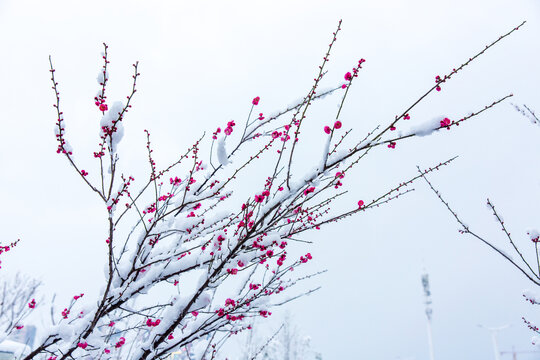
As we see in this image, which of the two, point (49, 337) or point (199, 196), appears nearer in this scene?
point (49, 337)

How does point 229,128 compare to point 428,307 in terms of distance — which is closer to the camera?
point 229,128

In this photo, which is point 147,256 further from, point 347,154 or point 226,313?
point 347,154

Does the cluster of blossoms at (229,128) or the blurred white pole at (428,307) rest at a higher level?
the blurred white pole at (428,307)

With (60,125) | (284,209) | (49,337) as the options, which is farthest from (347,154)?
(49,337)

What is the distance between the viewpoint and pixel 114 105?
2.23 metres

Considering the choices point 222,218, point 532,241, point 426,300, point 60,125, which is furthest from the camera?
point 426,300

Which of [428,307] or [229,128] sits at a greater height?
[428,307]

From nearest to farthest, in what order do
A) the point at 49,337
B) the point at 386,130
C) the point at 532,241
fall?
the point at 386,130
the point at 49,337
the point at 532,241

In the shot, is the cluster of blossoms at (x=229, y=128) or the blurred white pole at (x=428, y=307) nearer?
the cluster of blossoms at (x=229, y=128)

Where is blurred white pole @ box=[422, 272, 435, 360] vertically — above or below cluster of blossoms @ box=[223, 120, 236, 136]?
above

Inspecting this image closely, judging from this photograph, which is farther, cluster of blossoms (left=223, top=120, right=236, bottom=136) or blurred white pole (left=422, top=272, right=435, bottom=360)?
blurred white pole (left=422, top=272, right=435, bottom=360)

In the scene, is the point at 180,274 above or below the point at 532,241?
below

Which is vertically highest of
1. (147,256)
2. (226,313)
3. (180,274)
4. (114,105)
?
(114,105)

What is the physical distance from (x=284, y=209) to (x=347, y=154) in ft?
1.89
